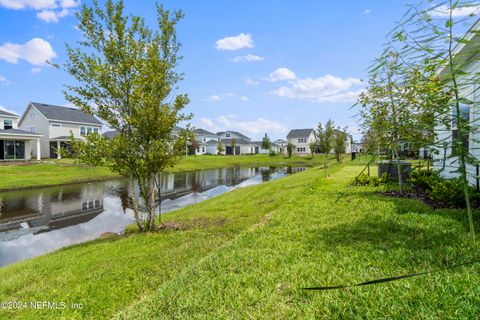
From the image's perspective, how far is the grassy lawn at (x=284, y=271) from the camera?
8.95 ft

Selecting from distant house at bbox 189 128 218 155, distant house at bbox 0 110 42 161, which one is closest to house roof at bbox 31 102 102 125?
distant house at bbox 0 110 42 161

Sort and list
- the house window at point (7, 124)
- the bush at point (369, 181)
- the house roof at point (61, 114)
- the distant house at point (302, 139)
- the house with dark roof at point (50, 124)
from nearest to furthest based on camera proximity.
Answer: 1. the bush at point (369, 181)
2. the house window at point (7, 124)
3. the house with dark roof at point (50, 124)
4. the house roof at point (61, 114)
5. the distant house at point (302, 139)

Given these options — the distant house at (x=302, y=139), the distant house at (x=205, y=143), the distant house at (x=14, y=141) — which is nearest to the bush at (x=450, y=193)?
the distant house at (x=14, y=141)

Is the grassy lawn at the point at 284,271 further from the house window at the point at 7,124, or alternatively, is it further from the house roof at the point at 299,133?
the house roof at the point at 299,133

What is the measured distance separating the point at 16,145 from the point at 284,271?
39690mm

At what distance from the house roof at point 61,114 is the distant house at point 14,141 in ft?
13.1

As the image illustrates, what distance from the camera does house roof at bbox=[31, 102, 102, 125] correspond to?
3797 cm

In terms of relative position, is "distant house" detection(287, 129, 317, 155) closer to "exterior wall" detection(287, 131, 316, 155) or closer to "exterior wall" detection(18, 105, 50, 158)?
"exterior wall" detection(287, 131, 316, 155)

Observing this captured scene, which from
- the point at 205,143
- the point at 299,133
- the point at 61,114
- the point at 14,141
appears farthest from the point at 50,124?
the point at 299,133

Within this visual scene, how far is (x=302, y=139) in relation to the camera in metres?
72.8

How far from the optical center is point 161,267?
215 inches

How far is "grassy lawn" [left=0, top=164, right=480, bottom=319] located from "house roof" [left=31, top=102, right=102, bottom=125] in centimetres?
3882

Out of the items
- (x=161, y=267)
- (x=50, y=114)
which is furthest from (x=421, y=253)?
(x=50, y=114)

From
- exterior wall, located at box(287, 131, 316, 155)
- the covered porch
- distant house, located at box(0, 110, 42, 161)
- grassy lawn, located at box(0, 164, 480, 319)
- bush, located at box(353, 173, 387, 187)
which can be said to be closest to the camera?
grassy lawn, located at box(0, 164, 480, 319)
